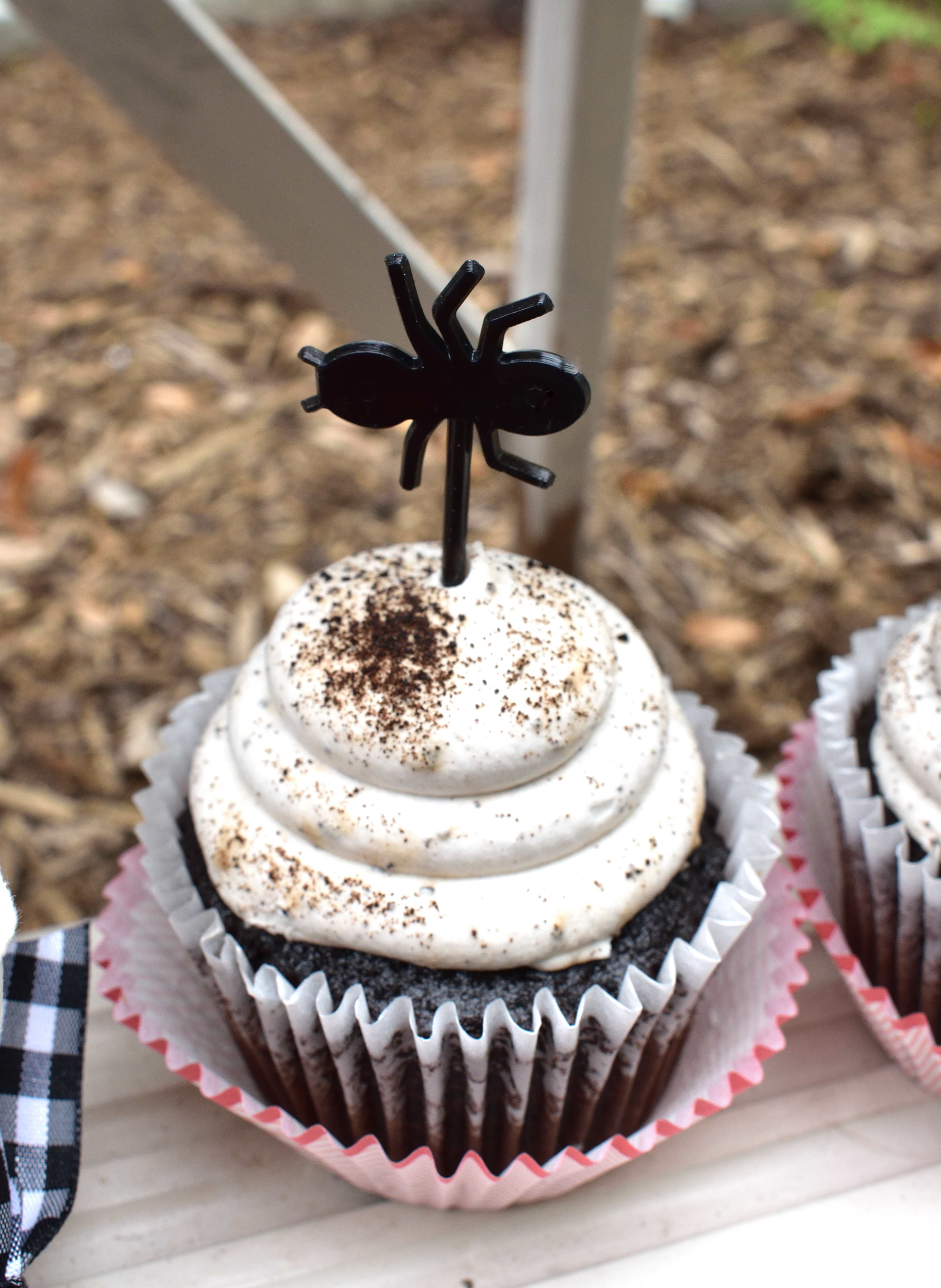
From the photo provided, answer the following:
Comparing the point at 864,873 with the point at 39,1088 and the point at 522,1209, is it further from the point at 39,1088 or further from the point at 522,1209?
the point at 39,1088

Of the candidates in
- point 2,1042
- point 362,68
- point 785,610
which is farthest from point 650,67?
point 2,1042

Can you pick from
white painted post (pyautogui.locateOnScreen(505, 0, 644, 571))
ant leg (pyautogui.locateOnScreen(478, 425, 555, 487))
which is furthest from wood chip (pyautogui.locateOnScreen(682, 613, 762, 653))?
ant leg (pyautogui.locateOnScreen(478, 425, 555, 487))

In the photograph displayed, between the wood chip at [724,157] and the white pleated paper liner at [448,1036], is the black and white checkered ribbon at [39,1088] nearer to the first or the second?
the white pleated paper liner at [448,1036]

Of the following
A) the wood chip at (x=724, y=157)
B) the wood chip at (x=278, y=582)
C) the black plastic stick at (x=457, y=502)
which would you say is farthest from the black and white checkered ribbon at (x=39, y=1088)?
the wood chip at (x=724, y=157)

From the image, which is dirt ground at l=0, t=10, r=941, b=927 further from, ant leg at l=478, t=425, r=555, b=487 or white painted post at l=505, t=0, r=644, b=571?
ant leg at l=478, t=425, r=555, b=487

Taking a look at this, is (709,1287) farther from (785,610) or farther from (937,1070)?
(785,610)
